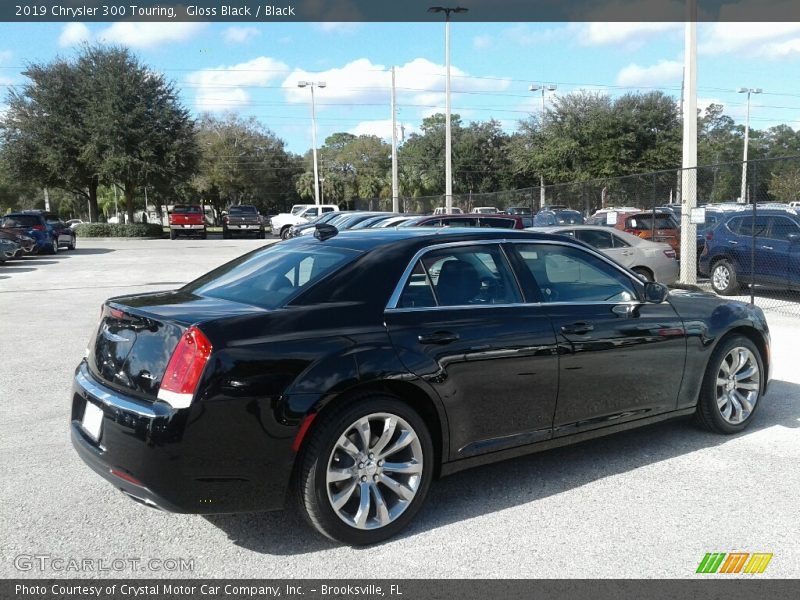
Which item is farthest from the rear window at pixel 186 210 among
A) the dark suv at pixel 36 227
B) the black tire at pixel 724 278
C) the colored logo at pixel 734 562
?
the colored logo at pixel 734 562

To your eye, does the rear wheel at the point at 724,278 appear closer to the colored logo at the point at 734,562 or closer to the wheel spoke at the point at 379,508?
the colored logo at the point at 734,562

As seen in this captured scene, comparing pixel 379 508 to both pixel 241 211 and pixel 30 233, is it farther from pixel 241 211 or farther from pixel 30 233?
pixel 241 211

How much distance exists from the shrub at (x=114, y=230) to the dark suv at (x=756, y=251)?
116ft

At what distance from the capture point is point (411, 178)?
77.3m

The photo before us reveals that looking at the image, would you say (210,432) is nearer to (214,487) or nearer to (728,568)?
(214,487)

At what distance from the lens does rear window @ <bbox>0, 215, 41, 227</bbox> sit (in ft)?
86.4

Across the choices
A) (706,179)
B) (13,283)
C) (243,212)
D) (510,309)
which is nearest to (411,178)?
(243,212)

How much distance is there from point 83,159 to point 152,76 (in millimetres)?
6472

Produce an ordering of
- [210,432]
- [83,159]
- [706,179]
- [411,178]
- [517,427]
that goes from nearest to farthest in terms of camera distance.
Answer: [210,432]
[517,427]
[706,179]
[83,159]
[411,178]

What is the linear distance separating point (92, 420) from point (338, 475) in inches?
51.3

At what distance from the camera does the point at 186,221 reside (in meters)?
40.7

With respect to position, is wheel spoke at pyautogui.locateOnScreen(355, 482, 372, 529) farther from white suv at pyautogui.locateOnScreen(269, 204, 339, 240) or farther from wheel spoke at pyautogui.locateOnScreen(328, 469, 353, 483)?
white suv at pyautogui.locateOnScreen(269, 204, 339, 240)

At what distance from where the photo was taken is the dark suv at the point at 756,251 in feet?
40.8

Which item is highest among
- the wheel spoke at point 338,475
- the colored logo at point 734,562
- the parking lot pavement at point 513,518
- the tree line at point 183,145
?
the tree line at point 183,145
